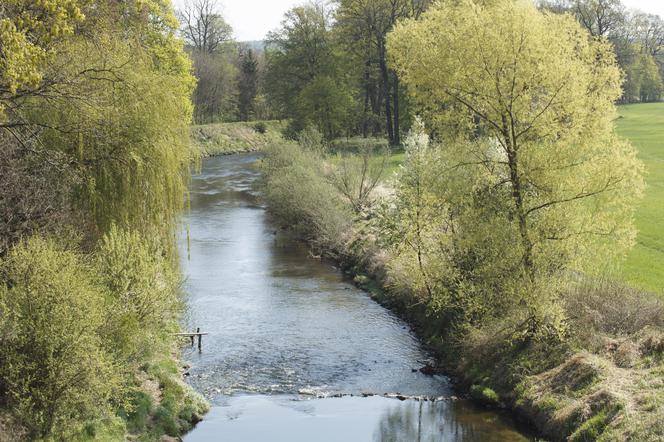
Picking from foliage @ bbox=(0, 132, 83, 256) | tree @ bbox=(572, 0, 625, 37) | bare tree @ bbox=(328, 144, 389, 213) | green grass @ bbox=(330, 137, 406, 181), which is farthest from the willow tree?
tree @ bbox=(572, 0, 625, 37)

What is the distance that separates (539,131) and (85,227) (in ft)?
38.7

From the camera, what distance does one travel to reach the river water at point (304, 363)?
17.0 m

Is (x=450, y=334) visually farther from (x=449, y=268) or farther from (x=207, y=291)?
(x=207, y=291)

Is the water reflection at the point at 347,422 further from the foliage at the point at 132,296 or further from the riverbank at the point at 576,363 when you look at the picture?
the foliage at the point at 132,296

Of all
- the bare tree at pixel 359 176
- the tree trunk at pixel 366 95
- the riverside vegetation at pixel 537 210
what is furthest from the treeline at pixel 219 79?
the riverside vegetation at pixel 537 210

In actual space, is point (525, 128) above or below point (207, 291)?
above

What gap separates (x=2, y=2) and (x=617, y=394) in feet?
45.5

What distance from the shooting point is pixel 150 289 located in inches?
626

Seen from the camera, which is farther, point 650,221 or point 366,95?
point 366,95

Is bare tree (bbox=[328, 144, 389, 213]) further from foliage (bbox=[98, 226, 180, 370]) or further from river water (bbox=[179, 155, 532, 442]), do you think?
foliage (bbox=[98, 226, 180, 370])

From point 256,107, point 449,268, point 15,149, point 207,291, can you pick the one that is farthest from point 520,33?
point 256,107

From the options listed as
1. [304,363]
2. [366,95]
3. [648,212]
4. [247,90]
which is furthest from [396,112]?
[304,363]

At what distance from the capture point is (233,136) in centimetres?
7969

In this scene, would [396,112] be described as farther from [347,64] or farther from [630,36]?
[630,36]
